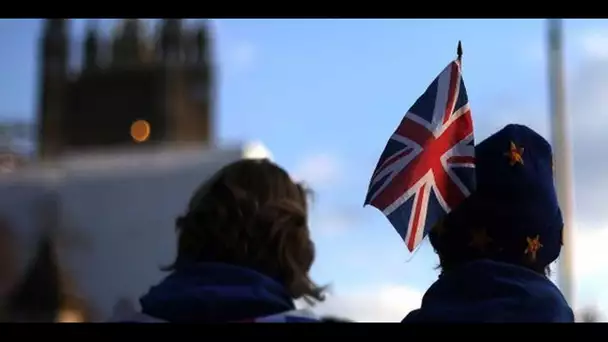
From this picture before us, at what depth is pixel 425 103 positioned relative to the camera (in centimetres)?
178

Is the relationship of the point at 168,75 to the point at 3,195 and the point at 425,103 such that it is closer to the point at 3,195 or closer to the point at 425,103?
the point at 3,195

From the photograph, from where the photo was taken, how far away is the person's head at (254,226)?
1738 mm

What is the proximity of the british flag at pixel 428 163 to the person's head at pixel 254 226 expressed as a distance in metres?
0.16

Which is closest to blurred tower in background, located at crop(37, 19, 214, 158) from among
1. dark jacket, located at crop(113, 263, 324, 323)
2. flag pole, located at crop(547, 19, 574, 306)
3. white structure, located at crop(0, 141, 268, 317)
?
white structure, located at crop(0, 141, 268, 317)

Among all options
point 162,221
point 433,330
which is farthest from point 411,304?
point 162,221

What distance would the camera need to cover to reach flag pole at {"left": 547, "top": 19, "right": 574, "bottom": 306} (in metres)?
1.71

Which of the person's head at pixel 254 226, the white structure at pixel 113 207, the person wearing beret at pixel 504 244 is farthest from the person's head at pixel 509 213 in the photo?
the white structure at pixel 113 207

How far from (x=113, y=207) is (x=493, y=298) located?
2.48ft

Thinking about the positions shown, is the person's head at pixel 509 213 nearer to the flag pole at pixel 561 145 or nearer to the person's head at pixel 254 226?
the flag pole at pixel 561 145

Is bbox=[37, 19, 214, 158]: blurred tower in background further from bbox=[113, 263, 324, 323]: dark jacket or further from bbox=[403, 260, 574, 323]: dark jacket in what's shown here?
bbox=[403, 260, 574, 323]: dark jacket

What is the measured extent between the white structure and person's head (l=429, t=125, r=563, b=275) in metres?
0.40

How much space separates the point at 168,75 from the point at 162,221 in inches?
13.7

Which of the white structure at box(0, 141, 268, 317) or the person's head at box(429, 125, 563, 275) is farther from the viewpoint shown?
the white structure at box(0, 141, 268, 317)

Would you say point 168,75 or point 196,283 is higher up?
point 168,75
